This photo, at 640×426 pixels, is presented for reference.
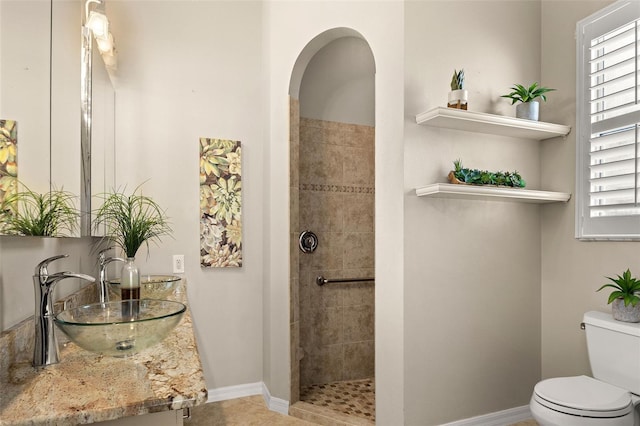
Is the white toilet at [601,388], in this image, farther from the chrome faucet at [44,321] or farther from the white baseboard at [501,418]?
the chrome faucet at [44,321]

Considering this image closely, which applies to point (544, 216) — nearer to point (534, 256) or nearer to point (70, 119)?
point (534, 256)

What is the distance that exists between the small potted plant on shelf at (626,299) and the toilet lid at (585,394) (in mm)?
347

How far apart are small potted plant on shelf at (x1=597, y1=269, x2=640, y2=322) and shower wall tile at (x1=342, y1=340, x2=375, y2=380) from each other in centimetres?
182

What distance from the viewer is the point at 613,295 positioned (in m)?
2.10

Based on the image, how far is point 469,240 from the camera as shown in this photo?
2439 millimetres

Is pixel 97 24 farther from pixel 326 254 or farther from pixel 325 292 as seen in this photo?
pixel 325 292

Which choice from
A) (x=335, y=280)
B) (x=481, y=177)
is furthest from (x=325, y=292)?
(x=481, y=177)

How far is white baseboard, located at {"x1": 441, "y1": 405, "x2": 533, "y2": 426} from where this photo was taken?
7.88 feet

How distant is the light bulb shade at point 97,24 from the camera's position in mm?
2061

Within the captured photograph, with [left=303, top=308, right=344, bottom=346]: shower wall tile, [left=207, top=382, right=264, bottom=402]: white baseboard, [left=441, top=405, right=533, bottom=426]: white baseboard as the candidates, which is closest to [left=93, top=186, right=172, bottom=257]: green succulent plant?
[left=207, top=382, right=264, bottom=402]: white baseboard

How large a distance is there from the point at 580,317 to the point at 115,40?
11.2 feet

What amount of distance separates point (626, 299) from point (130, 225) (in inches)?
99.3

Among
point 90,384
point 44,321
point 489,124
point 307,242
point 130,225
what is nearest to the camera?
point 90,384

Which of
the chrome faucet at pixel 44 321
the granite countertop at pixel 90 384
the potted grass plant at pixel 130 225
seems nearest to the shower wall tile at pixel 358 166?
the potted grass plant at pixel 130 225
